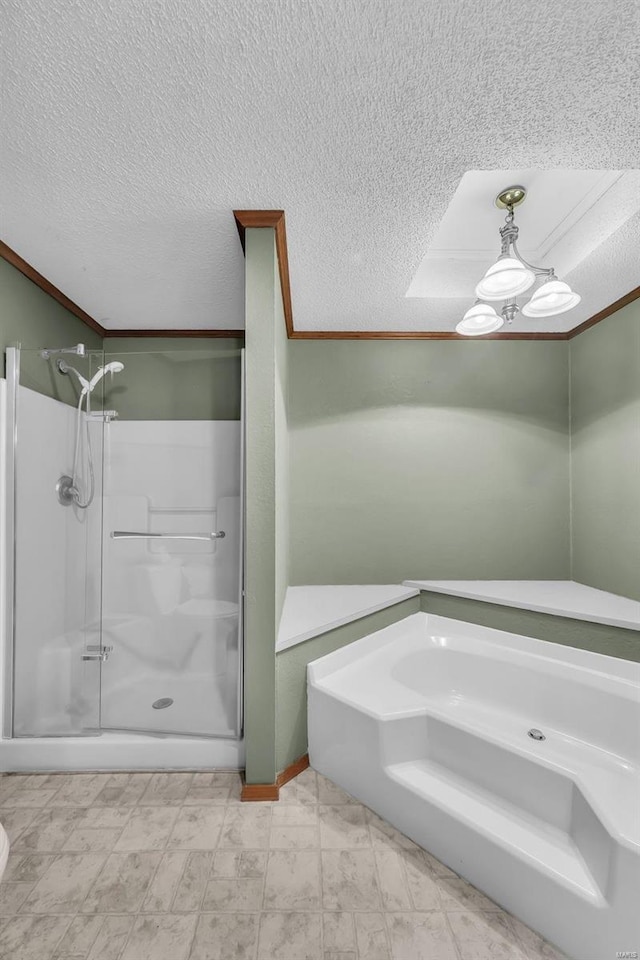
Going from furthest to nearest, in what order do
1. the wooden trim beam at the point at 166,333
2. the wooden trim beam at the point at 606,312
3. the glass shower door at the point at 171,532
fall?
1. the wooden trim beam at the point at 166,333
2. the wooden trim beam at the point at 606,312
3. the glass shower door at the point at 171,532

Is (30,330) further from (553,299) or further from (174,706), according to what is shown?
(553,299)

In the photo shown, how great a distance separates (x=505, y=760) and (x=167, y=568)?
163 cm

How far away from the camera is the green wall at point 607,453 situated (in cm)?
233

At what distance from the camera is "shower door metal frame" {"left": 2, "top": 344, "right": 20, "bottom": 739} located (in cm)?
188

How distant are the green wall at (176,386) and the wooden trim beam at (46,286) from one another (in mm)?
559

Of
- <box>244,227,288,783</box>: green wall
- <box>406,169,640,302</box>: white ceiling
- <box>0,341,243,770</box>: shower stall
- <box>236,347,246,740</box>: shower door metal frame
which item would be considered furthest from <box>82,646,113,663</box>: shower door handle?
<box>406,169,640,302</box>: white ceiling

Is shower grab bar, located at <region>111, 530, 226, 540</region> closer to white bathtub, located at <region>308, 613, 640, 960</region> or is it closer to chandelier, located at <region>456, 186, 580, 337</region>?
white bathtub, located at <region>308, 613, 640, 960</region>

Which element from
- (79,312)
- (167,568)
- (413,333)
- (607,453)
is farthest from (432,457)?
(79,312)

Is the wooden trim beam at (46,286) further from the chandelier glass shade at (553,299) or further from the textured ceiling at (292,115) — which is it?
the chandelier glass shade at (553,299)

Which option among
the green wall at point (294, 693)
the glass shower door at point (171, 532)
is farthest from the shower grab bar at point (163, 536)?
the green wall at point (294, 693)

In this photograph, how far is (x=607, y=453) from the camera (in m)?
2.52

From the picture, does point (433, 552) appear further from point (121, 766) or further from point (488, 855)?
point (121, 766)

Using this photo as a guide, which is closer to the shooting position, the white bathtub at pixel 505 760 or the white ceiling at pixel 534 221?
the white bathtub at pixel 505 760

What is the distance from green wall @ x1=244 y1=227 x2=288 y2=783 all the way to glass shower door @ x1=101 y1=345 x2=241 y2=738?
341mm
